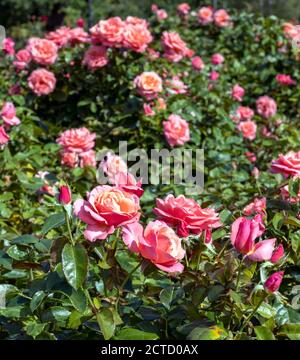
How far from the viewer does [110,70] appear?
11.1 feet

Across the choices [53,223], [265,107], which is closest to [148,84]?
[265,107]

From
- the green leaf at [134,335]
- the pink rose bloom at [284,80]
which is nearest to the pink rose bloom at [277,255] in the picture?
the green leaf at [134,335]

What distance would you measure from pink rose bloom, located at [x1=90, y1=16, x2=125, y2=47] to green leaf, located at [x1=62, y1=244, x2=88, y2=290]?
207 cm

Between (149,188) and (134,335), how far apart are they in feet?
5.15

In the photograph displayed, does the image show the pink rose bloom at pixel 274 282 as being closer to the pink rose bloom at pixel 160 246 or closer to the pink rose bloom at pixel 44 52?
the pink rose bloom at pixel 160 246

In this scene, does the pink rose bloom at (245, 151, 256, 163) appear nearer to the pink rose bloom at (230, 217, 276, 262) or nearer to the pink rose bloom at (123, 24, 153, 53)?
the pink rose bloom at (123, 24, 153, 53)

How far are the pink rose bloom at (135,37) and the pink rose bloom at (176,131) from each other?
0.45 meters

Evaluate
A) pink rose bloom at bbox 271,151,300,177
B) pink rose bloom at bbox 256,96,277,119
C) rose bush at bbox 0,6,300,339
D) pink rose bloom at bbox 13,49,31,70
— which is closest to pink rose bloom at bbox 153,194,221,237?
rose bush at bbox 0,6,300,339

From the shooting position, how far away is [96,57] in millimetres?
3291

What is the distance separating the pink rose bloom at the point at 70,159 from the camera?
111 inches

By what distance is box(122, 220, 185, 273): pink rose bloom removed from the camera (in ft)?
4.09

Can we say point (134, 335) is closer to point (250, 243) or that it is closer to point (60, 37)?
point (250, 243)

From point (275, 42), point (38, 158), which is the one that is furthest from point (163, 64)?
point (275, 42)
